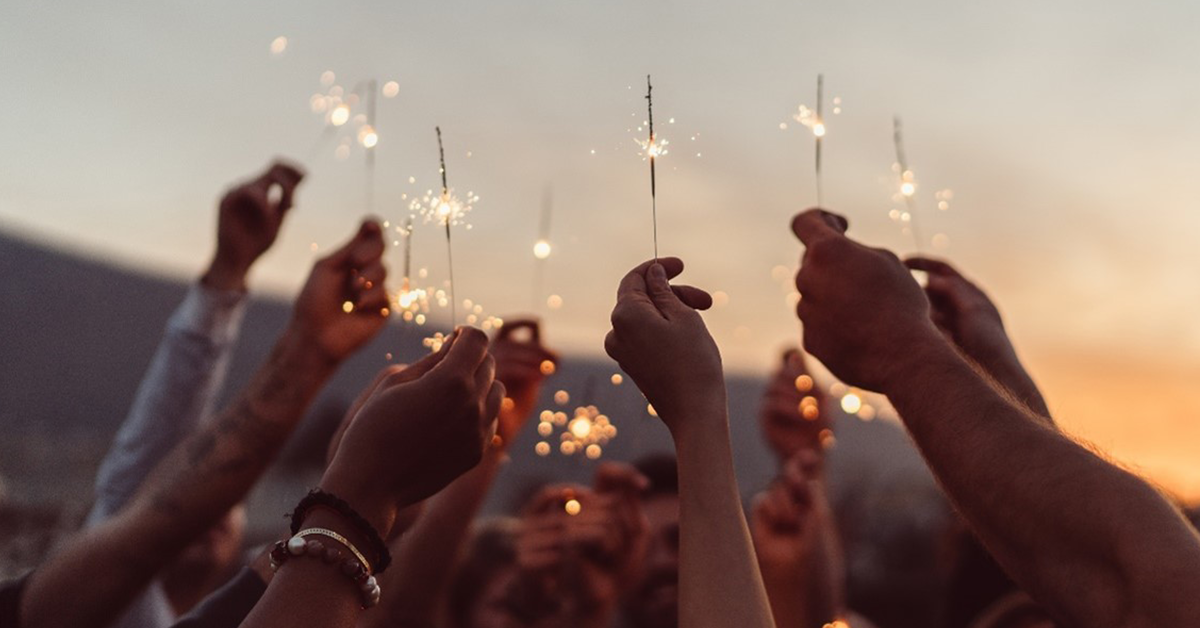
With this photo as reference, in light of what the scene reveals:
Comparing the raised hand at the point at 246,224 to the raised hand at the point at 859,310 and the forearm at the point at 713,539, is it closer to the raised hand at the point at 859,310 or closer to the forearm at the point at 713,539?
the raised hand at the point at 859,310

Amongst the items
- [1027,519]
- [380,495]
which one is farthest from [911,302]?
[380,495]

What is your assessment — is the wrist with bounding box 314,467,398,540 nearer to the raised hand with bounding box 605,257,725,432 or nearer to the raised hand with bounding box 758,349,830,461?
the raised hand with bounding box 605,257,725,432

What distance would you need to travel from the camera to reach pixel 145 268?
768 inches

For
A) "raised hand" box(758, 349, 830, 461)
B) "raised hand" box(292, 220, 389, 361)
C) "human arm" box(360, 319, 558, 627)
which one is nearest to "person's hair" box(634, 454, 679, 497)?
"raised hand" box(758, 349, 830, 461)

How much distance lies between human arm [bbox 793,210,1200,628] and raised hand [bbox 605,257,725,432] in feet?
1.13

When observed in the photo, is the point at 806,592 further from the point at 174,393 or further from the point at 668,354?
the point at 174,393

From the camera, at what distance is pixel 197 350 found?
104 inches

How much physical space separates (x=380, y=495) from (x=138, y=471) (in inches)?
58.2

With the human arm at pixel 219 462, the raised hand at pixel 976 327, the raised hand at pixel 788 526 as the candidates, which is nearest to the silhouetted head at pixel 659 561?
the raised hand at pixel 788 526

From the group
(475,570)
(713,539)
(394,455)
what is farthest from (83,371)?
(713,539)

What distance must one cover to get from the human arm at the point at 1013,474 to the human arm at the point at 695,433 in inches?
12.3

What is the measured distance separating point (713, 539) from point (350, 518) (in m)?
0.55

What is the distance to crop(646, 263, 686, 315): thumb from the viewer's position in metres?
1.45

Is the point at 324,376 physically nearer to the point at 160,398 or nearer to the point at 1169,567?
the point at 160,398
